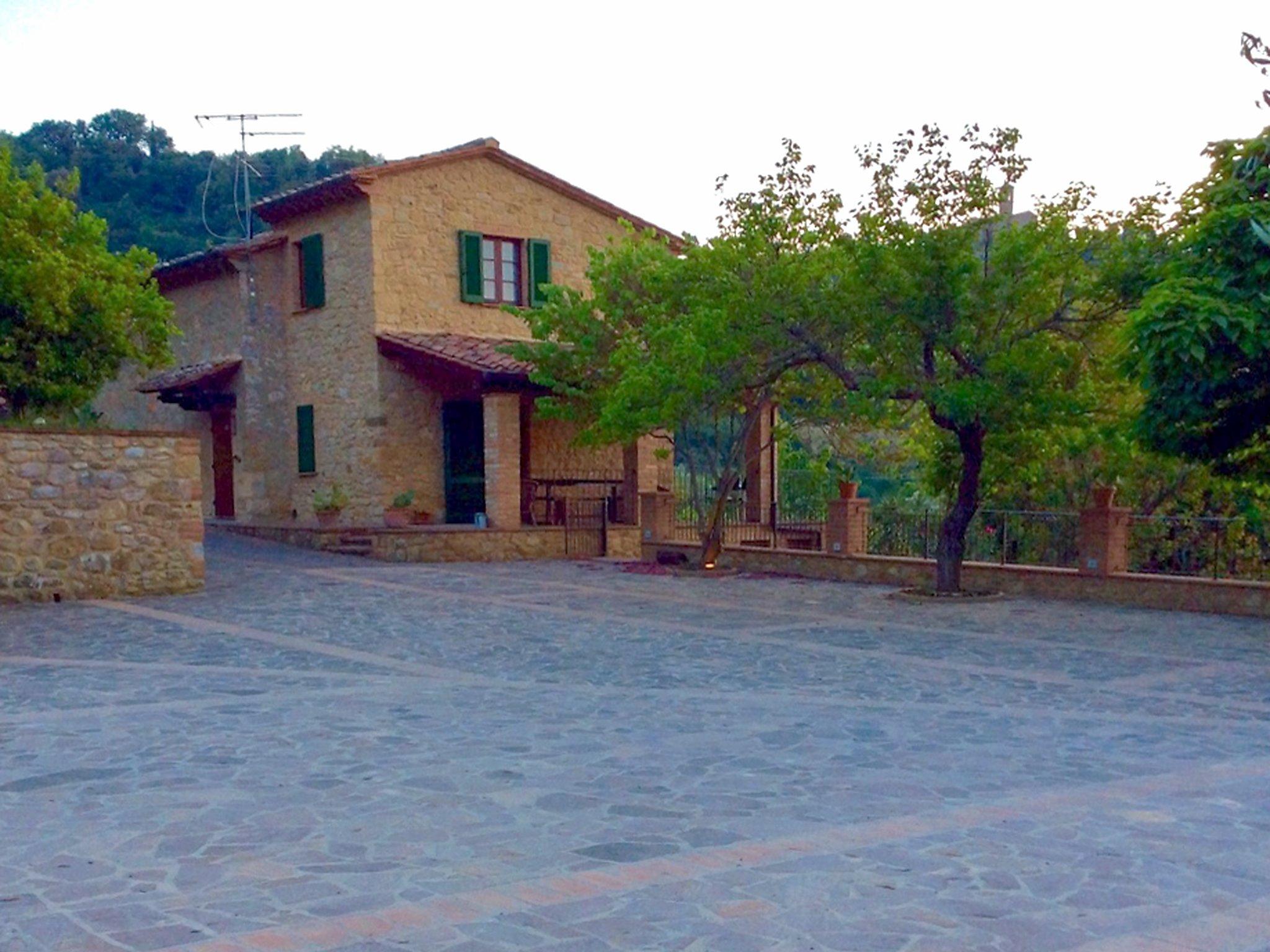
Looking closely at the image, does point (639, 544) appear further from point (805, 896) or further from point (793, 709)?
point (805, 896)

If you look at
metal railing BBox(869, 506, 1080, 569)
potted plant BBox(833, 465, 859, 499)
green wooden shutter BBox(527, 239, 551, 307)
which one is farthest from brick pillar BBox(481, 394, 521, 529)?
metal railing BBox(869, 506, 1080, 569)

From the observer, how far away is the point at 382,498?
70.5 ft

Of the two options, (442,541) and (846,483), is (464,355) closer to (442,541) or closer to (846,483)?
(442,541)

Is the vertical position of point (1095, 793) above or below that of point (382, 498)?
below

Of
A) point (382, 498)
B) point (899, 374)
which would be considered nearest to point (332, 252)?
point (382, 498)

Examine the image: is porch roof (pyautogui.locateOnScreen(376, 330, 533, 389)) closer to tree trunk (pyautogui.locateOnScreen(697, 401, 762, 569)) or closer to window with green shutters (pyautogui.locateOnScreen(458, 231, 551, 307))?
window with green shutters (pyautogui.locateOnScreen(458, 231, 551, 307))

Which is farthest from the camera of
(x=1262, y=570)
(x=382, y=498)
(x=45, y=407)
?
(x=382, y=498)

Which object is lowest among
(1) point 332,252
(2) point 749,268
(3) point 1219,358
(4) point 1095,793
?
(4) point 1095,793

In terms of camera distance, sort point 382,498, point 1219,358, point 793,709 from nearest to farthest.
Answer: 1. point 793,709
2. point 1219,358
3. point 382,498

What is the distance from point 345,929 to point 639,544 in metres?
17.8

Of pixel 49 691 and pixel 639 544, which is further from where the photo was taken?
pixel 639 544

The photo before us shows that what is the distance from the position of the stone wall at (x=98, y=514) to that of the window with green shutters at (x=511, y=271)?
8729 millimetres

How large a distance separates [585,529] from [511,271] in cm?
555

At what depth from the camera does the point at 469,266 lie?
22.3m
